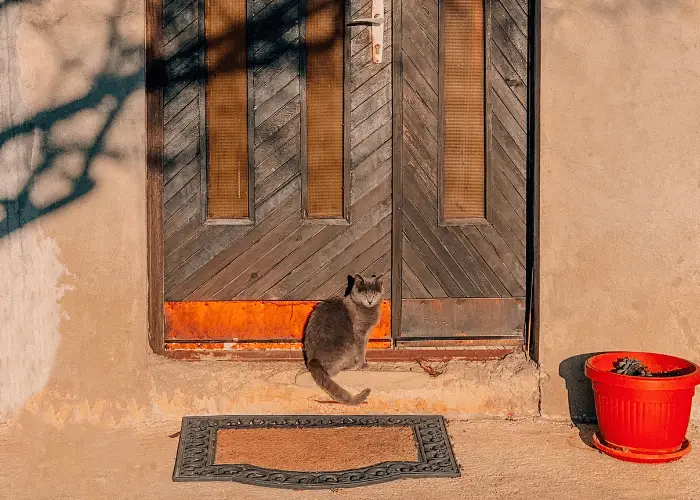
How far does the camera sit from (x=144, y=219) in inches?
189

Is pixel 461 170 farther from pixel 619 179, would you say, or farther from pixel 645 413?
pixel 645 413

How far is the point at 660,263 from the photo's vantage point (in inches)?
190

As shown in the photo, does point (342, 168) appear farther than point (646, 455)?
Yes

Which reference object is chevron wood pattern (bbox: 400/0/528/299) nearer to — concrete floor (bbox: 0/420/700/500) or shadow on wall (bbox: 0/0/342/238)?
concrete floor (bbox: 0/420/700/500)

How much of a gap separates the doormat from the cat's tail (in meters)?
0.11

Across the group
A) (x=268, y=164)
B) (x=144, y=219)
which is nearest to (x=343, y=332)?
(x=268, y=164)

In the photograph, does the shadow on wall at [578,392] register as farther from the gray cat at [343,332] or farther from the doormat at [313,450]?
the gray cat at [343,332]

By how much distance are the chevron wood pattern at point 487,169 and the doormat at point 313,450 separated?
93cm

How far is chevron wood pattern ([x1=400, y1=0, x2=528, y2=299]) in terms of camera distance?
16.4ft

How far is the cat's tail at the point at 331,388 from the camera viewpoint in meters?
4.81

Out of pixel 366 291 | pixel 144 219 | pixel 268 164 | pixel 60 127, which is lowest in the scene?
pixel 366 291

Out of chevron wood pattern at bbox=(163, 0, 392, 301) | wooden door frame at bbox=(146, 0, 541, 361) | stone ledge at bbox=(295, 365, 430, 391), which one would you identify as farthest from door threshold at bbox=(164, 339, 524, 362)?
chevron wood pattern at bbox=(163, 0, 392, 301)

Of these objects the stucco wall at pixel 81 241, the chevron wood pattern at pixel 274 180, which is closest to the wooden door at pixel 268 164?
the chevron wood pattern at pixel 274 180

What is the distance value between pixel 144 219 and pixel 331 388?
4.89 ft
